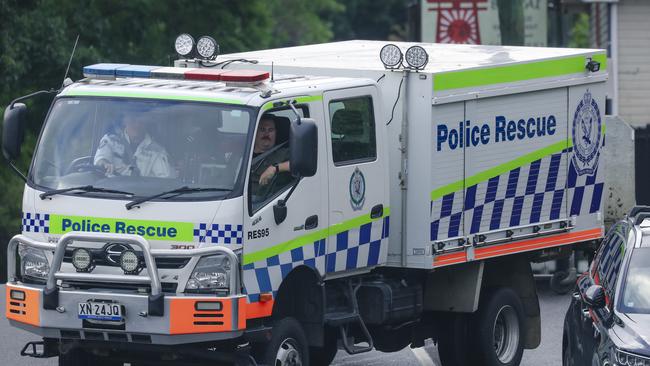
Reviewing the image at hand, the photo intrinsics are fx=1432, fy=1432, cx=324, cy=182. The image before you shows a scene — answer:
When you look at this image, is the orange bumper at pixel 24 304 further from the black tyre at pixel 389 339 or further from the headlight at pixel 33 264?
the black tyre at pixel 389 339

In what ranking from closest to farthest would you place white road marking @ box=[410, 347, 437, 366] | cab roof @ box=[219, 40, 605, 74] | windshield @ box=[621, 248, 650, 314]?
windshield @ box=[621, 248, 650, 314] < cab roof @ box=[219, 40, 605, 74] < white road marking @ box=[410, 347, 437, 366]

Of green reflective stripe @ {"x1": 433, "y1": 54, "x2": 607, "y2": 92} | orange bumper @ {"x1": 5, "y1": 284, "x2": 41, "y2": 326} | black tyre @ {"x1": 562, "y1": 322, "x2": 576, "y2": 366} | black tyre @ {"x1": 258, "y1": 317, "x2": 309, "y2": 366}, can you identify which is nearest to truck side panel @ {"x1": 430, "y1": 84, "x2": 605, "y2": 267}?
green reflective stripe @ {"x1": 433, "y1": 54, "x2": 607, "y2": 92}

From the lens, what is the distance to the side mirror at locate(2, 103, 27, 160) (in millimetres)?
10055

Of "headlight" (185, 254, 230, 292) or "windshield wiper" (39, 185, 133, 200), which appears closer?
"headlight" (185, 254, 230, 292)

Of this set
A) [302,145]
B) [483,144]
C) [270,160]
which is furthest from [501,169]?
[302,145]

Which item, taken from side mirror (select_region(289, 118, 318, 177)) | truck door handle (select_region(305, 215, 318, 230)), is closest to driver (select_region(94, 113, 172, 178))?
side mirror (select_region(289, 118, 318, 177))

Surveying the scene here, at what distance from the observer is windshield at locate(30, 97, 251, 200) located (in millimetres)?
9711

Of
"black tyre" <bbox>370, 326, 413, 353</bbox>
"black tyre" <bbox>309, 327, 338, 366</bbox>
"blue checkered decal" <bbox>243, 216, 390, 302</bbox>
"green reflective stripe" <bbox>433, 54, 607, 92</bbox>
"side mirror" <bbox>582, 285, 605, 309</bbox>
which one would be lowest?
"black tyre" <bbox>309, 327, 338, 366</bbox>

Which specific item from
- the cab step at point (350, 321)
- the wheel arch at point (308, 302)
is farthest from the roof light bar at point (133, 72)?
the cab step at point (350, 321)

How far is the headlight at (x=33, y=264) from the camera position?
975 cm

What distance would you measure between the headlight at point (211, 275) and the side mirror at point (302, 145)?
821mm

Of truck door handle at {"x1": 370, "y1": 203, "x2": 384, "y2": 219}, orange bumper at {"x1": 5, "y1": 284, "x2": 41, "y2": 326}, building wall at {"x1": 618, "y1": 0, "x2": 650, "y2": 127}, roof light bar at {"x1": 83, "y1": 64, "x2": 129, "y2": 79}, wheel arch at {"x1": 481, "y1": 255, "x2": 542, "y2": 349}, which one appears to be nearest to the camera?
orange bumper at {"x1": 5, "y1": 284, "x2": 41, "y2": 326}

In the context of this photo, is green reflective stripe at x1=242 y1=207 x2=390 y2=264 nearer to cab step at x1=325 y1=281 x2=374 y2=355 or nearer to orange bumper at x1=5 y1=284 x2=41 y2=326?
cab step at x1=325 y1=281 x2=374 y2=355

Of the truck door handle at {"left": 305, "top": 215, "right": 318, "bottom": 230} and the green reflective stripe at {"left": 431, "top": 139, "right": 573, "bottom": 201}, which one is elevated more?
the green reflective stripe at {"left": 431, "top": 139, "right": 573, "bottom": 201}
